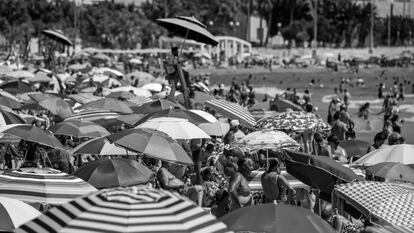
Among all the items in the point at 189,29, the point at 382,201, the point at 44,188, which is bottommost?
the point at 382,201

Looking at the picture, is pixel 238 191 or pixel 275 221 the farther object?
pixel 238 191

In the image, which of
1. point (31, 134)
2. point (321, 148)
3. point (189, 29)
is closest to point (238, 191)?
point (31, 134)

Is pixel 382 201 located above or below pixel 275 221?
below

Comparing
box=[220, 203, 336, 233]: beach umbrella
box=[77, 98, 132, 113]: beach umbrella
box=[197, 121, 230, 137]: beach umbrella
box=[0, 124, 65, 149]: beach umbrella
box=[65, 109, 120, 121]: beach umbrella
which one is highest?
box=[220, 203, 336, 233]: beach umbrella

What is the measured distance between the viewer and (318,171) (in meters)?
9.99

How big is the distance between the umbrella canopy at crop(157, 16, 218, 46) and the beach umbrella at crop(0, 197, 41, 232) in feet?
31.2

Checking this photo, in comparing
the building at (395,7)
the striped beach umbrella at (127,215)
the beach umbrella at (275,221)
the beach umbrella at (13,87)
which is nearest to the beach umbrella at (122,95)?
the beach umbrella at (13,87)

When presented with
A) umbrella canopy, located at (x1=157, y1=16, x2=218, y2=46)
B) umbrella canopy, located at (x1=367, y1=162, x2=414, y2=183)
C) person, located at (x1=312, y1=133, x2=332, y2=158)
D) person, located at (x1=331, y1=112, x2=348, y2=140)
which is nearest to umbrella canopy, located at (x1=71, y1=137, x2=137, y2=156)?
person, located at (x1=312, y1=133, x2=332, y2=158)

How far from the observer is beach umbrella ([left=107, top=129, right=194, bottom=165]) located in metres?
10.7

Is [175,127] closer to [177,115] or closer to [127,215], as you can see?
[177,115]

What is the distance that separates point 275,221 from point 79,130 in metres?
7.37

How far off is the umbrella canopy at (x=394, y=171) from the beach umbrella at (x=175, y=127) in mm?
2863

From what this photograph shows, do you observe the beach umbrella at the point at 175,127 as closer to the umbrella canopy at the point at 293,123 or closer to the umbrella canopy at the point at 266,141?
the umbrella canopy at the point at 266,141

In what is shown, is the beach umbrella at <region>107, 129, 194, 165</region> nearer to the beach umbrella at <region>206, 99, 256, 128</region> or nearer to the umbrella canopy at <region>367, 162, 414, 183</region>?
the umbrella canopy at <region>367, 162, 414, 183</region>
